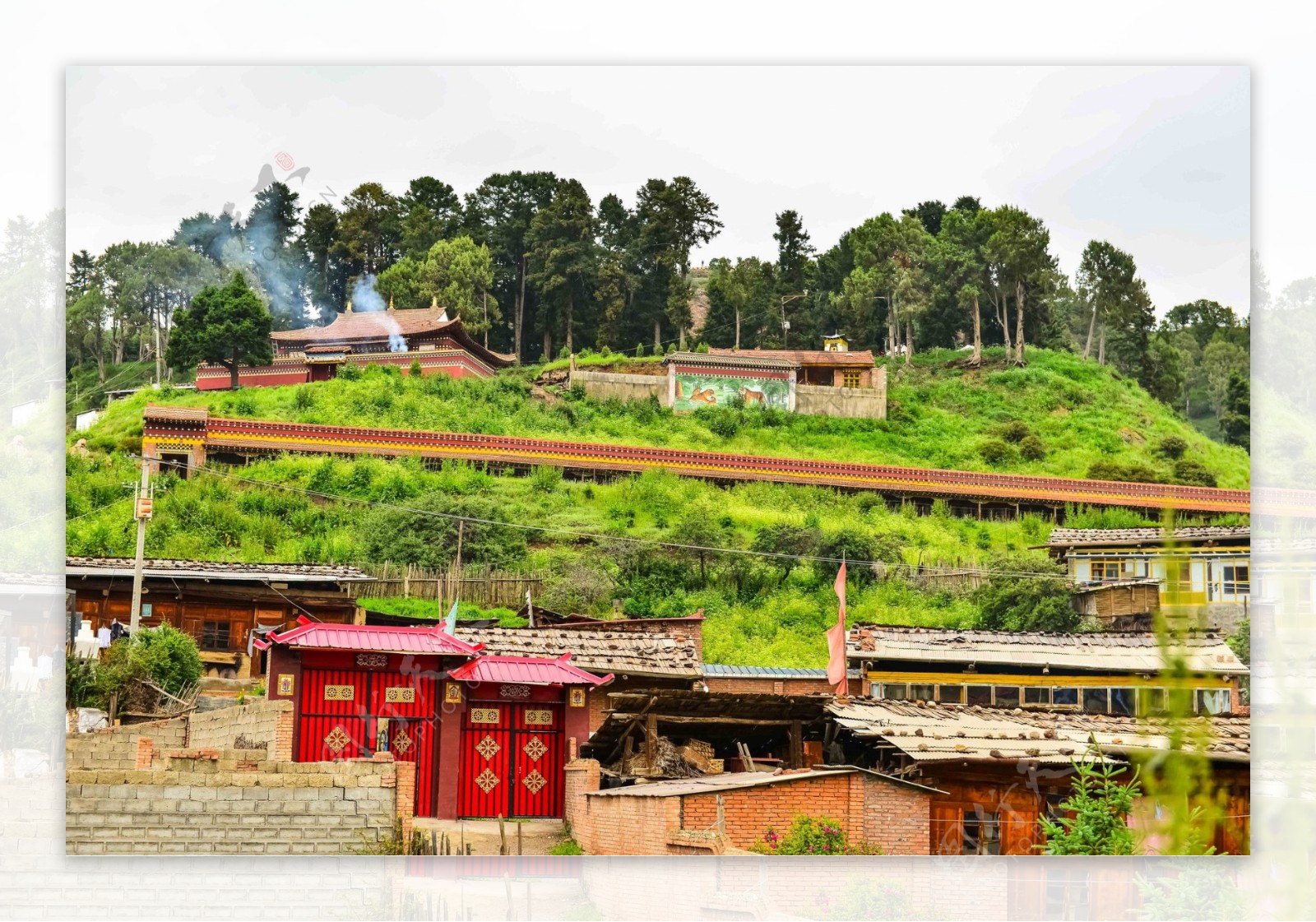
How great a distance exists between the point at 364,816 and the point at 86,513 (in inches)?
116

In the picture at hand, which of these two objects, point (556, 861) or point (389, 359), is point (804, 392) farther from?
point (556, 861)

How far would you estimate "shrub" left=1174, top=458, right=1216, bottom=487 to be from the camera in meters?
10.3

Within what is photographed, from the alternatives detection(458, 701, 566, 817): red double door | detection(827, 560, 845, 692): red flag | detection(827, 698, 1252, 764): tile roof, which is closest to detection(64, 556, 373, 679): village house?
detection(458, 701, 566, 817): red double door

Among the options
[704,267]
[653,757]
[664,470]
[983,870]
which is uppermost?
[704,267]

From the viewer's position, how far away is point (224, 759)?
8367 mm

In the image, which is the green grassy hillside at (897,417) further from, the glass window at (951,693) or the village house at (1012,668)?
the glass window at (951,693)

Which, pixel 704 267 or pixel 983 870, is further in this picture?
pixel 704 267

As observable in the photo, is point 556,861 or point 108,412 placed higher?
point 108,412

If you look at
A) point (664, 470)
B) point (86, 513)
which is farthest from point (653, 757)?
point (86, 513)

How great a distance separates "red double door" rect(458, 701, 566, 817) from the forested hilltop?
303 centimetres

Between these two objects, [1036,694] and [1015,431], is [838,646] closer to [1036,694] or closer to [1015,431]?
[1036,694]

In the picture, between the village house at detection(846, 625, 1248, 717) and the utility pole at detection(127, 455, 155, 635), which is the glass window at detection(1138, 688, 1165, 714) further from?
the utility pole at detection(127, 455, 155, 635)

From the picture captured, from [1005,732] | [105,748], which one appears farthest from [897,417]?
[105,748]

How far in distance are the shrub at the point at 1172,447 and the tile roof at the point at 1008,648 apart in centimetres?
139
